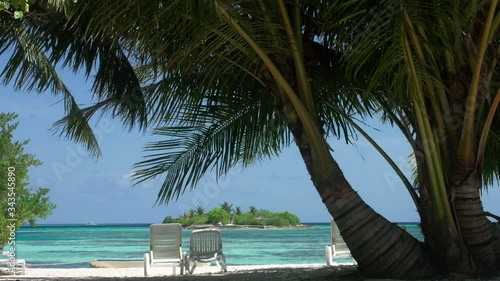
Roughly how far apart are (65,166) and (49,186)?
3230 millimetres

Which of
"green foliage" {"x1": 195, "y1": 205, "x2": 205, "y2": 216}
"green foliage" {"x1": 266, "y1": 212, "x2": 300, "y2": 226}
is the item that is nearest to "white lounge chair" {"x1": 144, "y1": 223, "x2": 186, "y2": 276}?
"green foliage" {"x1": 195, "y1": 205, "x2": 205, "y2": 216}

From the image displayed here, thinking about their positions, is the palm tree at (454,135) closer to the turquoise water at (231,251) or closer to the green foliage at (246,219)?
the turquoise water at (231,251)

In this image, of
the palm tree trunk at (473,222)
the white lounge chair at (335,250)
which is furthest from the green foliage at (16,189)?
the palm tree trunk at (473,222)

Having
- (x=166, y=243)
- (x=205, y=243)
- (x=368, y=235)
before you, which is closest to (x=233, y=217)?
(x=166, y=243)

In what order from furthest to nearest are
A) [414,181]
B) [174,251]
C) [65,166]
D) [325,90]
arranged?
[174,251], [414,181], [65,166], [325,90]

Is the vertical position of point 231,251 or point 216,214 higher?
point 216,214

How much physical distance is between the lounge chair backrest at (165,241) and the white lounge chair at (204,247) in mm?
321

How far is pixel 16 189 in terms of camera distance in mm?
9664

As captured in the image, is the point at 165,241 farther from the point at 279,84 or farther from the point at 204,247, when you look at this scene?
the point at 279,84

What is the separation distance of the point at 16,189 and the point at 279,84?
625cm

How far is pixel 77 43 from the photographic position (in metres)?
6.62

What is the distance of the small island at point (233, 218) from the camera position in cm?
3697

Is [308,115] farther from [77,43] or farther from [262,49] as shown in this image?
[77,43]

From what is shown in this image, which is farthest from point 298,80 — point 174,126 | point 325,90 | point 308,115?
point 174,126
